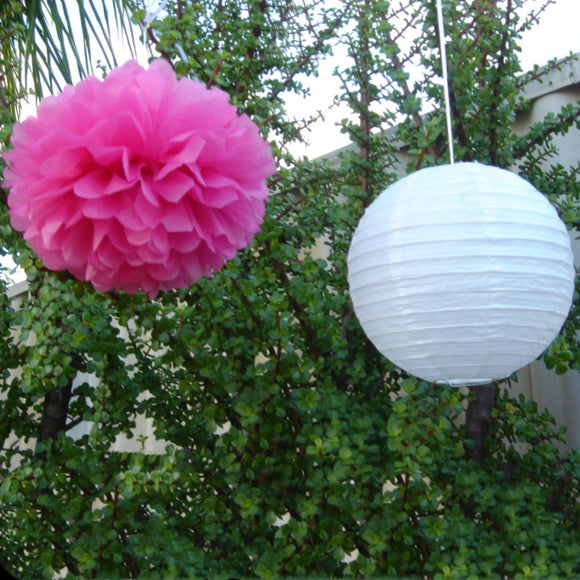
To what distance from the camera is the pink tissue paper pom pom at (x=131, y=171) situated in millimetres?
932

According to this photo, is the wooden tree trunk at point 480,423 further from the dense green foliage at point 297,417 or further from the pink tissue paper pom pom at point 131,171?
the pink tissue paper pom pom at point 131,171

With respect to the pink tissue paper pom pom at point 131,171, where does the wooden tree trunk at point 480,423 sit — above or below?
below

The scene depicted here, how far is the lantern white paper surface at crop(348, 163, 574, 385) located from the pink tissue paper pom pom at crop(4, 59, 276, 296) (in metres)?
0.29

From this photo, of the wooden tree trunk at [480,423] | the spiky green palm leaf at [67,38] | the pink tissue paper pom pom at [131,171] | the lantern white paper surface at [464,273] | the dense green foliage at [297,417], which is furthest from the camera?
the spiky green palm leaf at [67,38]

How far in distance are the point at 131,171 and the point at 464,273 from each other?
0.46m

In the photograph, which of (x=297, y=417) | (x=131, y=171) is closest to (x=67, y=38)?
(x=297, y=417)

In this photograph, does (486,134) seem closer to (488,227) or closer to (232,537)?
(488,227)

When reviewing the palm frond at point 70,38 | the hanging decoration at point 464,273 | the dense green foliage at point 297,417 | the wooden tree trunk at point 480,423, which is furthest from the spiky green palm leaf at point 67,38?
the hanging decoration at point 464,273

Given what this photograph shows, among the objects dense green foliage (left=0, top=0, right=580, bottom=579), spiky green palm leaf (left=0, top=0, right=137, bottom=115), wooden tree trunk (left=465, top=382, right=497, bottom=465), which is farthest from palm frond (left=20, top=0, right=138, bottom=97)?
wooden tree trunk (left=465, top=382, right=497, bottom=465)

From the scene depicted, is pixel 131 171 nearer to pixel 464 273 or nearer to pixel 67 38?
pixel 464 273

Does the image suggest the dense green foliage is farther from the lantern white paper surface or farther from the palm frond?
the palm frond

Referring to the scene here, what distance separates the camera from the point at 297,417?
182 cm

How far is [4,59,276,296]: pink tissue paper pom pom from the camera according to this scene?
3.06 feet

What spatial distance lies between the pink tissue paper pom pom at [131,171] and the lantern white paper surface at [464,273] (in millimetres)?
286
